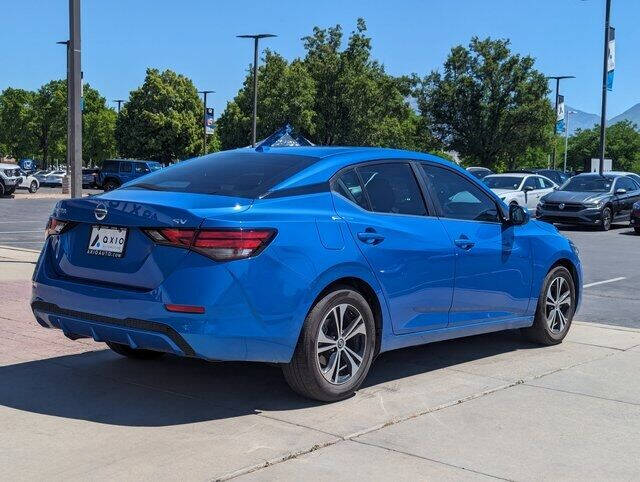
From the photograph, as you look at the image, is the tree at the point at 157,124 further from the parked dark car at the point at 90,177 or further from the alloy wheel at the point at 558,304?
the alloy wheel at the point at 558,304

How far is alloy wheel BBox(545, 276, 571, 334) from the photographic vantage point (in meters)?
6.93

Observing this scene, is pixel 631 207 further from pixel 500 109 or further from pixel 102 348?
pixel 500 109

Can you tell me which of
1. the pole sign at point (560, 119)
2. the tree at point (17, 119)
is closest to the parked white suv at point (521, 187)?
the pole sign at point (560, 119)

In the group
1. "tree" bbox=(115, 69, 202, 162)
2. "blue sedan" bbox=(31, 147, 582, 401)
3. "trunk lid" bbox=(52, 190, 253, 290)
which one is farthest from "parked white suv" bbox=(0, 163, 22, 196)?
"trunk lid" bbox=(52, 190, 253, 290)

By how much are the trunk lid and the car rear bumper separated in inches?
2.8

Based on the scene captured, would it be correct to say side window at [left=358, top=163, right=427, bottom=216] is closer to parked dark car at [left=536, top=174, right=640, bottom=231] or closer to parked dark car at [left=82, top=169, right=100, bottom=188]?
parked dark car at [left=536, top=174, right=640, bottom=231]

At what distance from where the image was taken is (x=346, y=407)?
5.03 metres

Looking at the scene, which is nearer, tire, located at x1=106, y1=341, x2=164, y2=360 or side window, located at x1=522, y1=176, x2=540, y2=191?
tire, located at x1=106, y1=341, x2=164, y2=360

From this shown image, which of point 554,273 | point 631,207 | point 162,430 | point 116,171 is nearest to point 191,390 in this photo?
point 162,430

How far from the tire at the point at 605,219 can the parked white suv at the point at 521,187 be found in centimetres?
202

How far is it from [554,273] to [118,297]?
3.85 metres

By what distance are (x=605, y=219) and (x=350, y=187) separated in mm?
18547

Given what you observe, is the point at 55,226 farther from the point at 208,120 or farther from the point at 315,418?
the point at 208,120

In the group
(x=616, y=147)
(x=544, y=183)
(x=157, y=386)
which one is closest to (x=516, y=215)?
(x=157, y=386)
